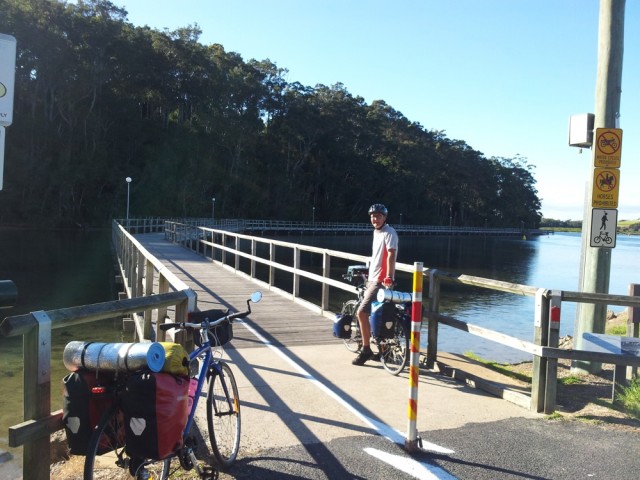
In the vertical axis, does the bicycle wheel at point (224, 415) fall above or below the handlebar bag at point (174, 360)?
below

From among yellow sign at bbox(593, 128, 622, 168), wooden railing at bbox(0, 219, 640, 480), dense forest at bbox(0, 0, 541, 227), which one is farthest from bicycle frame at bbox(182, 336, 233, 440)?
dense forest at bbox(0, 0, 541, 227)

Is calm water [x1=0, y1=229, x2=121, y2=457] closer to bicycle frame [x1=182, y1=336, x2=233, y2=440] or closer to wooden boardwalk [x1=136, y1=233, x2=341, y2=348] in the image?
wooden boardwalk [x1=136, y1=233, x2=341, y2=348]

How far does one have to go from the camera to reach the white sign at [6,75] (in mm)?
3213

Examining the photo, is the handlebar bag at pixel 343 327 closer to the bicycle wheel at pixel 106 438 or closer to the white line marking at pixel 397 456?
the white line marking at pixel 397 456

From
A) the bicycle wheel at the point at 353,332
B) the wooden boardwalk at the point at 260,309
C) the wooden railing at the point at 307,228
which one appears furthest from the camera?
the wooden railing at the point at 307,228

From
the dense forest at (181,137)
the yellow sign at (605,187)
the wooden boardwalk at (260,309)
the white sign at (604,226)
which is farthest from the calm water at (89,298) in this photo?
the dense forest at (181,137)

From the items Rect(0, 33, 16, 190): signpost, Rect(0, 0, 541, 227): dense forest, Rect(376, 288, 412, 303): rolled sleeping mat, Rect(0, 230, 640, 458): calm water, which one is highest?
Rect(0, 0, 541, 227): dense forest

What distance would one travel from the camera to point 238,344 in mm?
6996

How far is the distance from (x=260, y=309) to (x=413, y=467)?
19.7ft

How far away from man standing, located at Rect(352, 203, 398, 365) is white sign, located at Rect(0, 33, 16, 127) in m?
3.52

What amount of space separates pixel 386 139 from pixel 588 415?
85584 millimetres

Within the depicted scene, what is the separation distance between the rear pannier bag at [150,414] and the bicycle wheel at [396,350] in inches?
137

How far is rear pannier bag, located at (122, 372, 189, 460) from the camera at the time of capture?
2.62 m

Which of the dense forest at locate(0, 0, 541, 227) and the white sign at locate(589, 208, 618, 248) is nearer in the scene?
the white sign at locate(589, 208, 618, 248)
